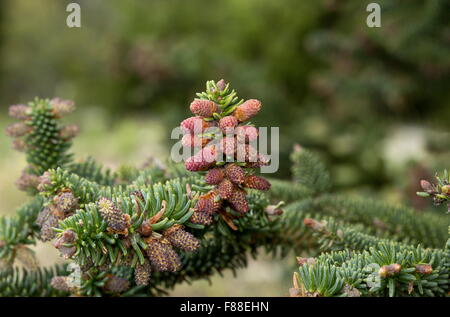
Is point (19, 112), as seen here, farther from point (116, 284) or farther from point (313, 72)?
point (313, 72)

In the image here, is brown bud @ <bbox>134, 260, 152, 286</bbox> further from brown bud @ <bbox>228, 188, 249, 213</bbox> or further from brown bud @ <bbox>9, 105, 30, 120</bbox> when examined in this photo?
brown bud @ <bbox>9, 105, 30, 120</bbox>

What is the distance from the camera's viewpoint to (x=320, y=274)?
59 cm

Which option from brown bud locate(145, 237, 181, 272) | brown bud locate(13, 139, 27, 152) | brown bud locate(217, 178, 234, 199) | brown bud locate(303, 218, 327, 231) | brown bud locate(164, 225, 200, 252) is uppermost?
brown bud locate(13, 139, 27, 152)

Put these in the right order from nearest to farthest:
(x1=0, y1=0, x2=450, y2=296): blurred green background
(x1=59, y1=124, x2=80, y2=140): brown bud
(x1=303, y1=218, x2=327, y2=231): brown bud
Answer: (x1=303, y1=218, x2=327, y2=231): brown bud < (x1=59, y1=124, x2=80, y2=140): brown bud < (x1=0, y1=0, x2=450, y2=296): blurred green background

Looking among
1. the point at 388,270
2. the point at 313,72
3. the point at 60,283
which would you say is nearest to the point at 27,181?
the point at 60,283

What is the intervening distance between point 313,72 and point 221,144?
2.22 metres

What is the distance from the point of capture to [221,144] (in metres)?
0.63

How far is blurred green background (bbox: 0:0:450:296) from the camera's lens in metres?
1.83

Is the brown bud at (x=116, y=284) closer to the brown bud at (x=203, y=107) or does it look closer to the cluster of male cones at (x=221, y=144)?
the cluster of male cones at (x=221, y=144)

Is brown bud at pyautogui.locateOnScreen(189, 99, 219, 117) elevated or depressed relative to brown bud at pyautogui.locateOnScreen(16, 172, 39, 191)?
elevated

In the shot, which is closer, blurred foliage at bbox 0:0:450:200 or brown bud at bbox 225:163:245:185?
brown bud at bbox 225:163:245:185

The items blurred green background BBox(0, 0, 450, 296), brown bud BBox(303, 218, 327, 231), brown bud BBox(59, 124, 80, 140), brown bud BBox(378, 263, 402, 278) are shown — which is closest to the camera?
brown bud BBox(378, 263, 402, 278)

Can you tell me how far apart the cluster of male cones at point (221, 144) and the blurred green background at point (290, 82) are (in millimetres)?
432

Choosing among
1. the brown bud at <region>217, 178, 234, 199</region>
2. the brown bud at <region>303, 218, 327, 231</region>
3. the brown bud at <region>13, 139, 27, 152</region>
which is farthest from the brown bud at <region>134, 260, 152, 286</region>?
the brown bud at <region>13, 139, 27, 152</region>
